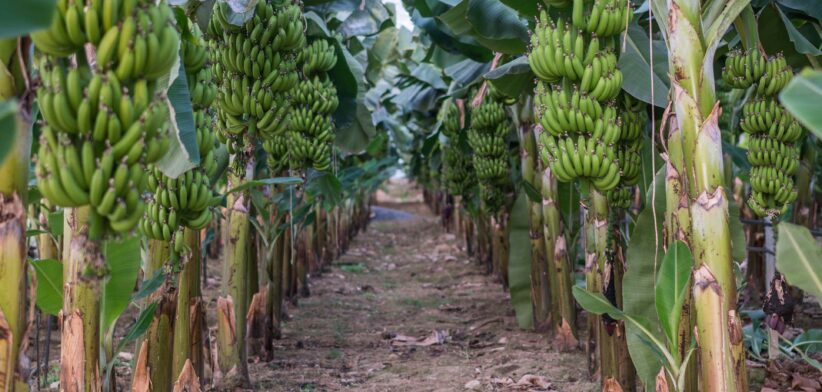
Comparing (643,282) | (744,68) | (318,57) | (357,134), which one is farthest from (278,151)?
(744,68)

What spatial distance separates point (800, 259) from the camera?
2.07 m

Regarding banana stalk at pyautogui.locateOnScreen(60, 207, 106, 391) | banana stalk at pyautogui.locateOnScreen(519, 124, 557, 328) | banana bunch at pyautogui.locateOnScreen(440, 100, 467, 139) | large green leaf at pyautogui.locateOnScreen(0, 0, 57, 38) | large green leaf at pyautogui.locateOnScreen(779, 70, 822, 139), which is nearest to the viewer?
large green leaf at pyautogui.locateOnScreen(0, 0, 57, 38)

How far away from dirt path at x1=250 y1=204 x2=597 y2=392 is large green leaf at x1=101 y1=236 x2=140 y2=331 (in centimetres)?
188

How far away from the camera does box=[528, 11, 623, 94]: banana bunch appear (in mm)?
2779

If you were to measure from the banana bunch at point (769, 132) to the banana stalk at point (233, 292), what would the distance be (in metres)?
Answer: 2.46

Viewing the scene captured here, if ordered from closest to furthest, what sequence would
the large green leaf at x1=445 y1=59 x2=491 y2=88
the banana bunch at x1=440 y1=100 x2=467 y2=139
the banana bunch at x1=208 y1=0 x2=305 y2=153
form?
the banana bunch at x1=208 y1=0 x2=305 y2=153, the large green leaf at x1=445 y1=59 x2=491 y2=88, the banana bunch at x1=440 y1=100 x2=467 y2=139

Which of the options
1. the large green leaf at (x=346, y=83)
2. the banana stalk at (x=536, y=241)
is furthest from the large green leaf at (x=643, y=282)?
the large green leaf at (x=346, y=83)

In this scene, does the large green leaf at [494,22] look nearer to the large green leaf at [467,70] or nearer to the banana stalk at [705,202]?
the banana stalk at [705,202]

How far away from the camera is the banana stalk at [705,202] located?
228cm

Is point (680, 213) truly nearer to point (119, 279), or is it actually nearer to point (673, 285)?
point (673, 285)

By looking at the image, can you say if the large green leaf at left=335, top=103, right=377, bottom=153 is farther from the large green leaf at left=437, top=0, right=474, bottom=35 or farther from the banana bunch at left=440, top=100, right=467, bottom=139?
the banana bunch at left=440, top=100, right=467, bottom=139

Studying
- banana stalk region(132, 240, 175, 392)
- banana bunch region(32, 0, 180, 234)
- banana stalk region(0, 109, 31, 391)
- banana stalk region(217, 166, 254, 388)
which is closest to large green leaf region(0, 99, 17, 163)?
banana bunch region(32, 0, 180, 234)

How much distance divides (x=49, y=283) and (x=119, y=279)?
1.23ft

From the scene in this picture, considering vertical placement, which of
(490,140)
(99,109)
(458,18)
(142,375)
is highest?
(458,18)
